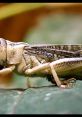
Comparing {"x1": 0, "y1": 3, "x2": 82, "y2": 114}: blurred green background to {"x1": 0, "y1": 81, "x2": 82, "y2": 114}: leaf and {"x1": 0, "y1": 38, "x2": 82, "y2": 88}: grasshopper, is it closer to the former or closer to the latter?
{"x1": 0, "y1": 81, "x2": 82, "y2": 114}: leaf

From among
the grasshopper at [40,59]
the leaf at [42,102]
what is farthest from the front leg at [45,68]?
the leaf at [42,102]

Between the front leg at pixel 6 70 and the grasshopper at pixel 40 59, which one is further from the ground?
the grasshopper at pixel 40 59

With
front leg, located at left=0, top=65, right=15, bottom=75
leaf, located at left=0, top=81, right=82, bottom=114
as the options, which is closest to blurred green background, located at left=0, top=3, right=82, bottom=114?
leaf, located at left=0, top=81, right=82, bottom=114

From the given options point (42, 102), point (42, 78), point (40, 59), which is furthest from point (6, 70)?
point (42, 102)

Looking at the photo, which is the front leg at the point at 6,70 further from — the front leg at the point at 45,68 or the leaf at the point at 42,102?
the leaf at the point at 42,102

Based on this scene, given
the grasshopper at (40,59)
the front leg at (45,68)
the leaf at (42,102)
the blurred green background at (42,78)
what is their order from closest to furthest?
the leaf at (42,102) → the blurred green background at (42,78) → the front leg at (45,68) → the grasshopper at (40,59)
